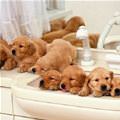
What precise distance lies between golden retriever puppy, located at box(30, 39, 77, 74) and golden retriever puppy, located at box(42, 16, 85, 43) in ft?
0.38

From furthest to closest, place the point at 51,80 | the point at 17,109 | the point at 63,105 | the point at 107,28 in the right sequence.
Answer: the point at 107,28 < the point at 17,109 < the point at 51,80 < the point at 63,105

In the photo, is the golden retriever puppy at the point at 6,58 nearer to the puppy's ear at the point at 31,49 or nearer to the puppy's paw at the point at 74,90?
the puppy's ear at the point at 31,49

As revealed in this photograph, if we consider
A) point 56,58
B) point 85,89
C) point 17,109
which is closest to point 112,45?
point 56,58

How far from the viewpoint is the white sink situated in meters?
0.90

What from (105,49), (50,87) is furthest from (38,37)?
(50,87)

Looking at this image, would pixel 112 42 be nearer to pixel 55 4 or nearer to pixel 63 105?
pixel 55 4

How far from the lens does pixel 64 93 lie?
99cm

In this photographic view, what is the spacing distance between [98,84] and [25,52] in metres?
0.41

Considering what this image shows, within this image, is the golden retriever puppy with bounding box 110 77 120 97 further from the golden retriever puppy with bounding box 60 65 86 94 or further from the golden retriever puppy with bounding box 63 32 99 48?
the golden retriever puppy with bounding box 63 32 99 48

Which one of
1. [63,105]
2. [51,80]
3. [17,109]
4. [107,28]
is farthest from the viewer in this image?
[107,28]

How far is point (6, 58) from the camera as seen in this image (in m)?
1.29

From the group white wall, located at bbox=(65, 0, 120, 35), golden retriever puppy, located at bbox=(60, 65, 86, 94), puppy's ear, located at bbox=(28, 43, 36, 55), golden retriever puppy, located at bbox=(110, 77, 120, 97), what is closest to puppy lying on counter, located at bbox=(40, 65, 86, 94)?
golden retriever puppy, located at bbox=(60, 65, 86, 94)

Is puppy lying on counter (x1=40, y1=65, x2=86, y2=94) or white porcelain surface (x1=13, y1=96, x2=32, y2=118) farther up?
puppy lying on counter (x1=40, y1=65, x2=86, y2=94)

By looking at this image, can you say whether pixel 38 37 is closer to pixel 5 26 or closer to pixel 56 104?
pixel 5 26
